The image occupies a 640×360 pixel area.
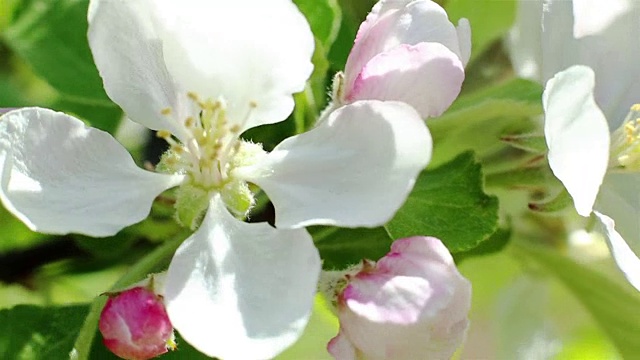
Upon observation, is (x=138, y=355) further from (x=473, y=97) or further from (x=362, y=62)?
(x=473, y=97)

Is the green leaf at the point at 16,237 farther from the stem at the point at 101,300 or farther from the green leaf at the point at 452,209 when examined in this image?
the green leaf at the point at 452,209

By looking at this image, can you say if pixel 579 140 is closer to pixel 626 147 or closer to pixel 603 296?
pixel 626 147

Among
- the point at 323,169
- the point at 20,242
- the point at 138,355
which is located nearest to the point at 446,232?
the point at 323,169

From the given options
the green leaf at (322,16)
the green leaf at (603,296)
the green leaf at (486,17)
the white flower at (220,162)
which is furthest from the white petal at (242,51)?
the green leaf at (603,296)

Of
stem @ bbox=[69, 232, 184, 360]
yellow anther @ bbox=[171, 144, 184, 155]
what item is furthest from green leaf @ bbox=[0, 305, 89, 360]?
yellow anther @ bbox=[171, 144, 184, 155]

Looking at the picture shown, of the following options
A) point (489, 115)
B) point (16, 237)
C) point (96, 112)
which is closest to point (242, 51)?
point (489, 115)

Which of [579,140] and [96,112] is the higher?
[579,140]

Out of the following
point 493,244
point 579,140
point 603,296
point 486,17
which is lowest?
point 603,296
